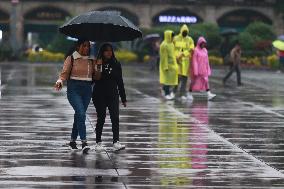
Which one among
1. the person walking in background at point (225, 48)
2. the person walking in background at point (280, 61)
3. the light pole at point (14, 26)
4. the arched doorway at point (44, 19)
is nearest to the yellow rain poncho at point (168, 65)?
the person walking in background at point (280, 61)

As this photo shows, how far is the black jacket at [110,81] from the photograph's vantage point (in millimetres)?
13398

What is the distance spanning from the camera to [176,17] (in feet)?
252

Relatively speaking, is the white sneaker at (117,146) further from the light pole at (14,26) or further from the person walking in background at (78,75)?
the light pole at (14,26)

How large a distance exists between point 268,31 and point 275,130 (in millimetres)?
43881

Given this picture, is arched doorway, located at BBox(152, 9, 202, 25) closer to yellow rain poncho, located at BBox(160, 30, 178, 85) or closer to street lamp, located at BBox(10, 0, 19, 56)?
street lamp, located at BBox(10, 0, 19, 56)

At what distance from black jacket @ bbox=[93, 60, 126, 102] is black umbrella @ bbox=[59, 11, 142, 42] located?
562 mm

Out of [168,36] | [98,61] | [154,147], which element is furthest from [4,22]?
[98,61]

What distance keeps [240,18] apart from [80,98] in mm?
65839

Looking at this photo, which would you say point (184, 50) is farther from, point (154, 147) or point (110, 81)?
point (110, 81)

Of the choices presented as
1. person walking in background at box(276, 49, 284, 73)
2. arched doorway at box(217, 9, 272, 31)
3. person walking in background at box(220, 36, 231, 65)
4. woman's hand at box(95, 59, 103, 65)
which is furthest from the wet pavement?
arched doorway at box(217, 9, 272, 31)

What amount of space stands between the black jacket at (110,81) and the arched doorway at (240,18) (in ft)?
213

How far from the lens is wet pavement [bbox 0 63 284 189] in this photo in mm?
10826

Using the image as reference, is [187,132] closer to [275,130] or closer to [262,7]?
[275,130]

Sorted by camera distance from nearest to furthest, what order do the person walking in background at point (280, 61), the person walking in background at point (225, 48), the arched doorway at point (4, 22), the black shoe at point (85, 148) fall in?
the black shoe at point (85, 148) < the person walking in background at point (280, 61) < the person walking in background at point (225, 48) < the arched doorway at point (4, 22)
